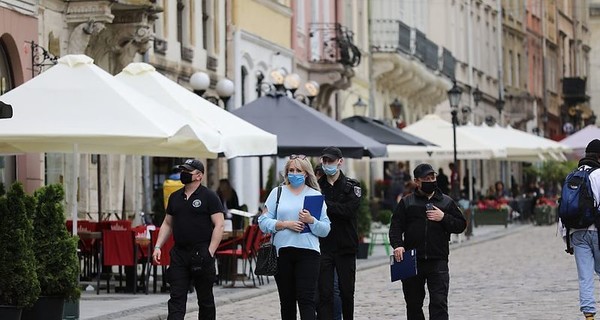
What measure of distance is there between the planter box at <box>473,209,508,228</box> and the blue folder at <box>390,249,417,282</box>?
3666 centimetres

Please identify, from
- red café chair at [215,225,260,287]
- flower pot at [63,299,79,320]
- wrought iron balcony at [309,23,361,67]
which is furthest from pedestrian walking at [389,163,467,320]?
wrought iron balcony at [309,23,361,67]

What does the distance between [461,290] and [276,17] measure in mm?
18404

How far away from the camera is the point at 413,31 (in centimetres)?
5372

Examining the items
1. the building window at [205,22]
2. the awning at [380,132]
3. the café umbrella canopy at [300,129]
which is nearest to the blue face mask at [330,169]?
the café umbrella canopy at [300,129]

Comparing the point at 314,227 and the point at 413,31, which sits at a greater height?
the point at 413,31

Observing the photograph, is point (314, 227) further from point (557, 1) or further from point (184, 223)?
point (557, 1)

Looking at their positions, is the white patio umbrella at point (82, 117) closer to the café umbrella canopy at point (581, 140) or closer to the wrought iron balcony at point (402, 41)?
the wrought iron balcony at point (402, 41)

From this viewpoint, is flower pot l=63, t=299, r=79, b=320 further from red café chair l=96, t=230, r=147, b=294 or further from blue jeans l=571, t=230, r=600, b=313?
blue jeans l=571, t=230, r=600, b=313

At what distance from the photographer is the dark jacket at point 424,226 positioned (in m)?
14.8

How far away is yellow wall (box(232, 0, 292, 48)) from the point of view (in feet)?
124

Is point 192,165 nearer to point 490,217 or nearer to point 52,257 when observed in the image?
point 52,257

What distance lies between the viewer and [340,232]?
51.1 ft

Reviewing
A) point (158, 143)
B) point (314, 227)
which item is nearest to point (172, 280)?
point (314, 227)

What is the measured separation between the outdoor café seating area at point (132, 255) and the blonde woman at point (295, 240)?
6.12 m
